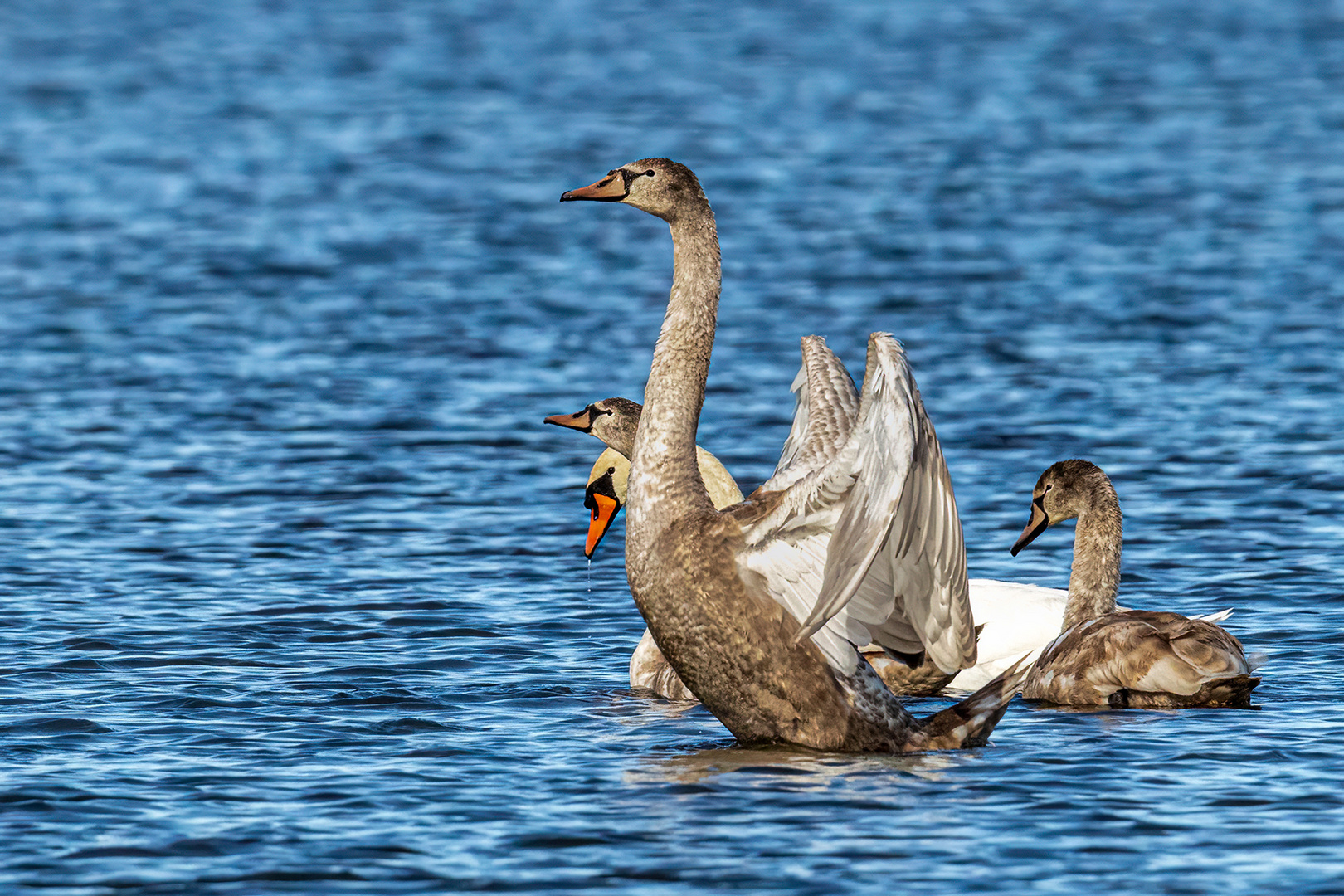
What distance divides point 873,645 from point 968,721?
4.71ft

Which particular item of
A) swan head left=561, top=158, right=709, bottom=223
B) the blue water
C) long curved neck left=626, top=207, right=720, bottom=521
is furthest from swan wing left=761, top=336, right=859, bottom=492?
the blue water

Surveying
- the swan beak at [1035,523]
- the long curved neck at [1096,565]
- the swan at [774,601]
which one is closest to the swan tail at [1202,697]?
the long curved neck at [1096,565]

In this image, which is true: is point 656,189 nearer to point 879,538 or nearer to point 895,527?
point 895,527

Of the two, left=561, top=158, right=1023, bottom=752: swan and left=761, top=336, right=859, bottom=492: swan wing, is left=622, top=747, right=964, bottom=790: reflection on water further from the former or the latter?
left=761, top=336, right=859, bottom=492: swan wing

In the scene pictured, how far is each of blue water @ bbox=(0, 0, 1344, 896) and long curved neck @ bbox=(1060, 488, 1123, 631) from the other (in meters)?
0.88

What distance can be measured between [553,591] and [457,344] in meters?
8.45

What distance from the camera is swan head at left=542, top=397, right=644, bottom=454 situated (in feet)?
40.8

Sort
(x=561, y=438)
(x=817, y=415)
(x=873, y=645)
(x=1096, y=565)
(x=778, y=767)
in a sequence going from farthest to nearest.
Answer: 1. (x=561, y=438)
2. (x=1096, y=565)
3. (x=873, y=645)
4. (x=817, y=415)
5. (x=778, y=767)

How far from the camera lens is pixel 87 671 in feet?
36.7

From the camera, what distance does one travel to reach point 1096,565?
11.6 meters

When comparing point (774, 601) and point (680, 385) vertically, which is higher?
point (680, 385)

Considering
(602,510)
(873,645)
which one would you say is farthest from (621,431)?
(873,645)

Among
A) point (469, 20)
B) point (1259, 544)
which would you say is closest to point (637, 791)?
point (1259, 544)

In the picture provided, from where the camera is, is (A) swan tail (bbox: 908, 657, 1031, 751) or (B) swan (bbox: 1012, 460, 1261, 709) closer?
(A) swan tail (bbox: 908, 657, 1031, 751)
